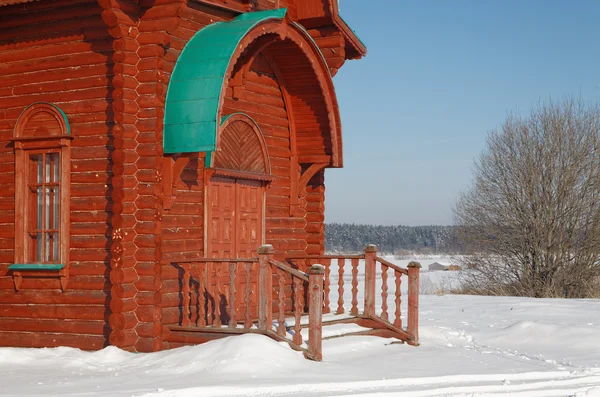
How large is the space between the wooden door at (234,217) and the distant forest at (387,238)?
111 m

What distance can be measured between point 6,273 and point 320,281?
4.66m

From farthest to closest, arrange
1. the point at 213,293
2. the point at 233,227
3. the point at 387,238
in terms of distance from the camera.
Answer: the point at 387,238, the point at 233,227, the point at 213,293

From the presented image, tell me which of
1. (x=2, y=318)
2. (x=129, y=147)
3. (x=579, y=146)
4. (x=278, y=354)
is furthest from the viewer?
(x=579, y=146)

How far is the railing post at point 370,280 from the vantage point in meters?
13.9

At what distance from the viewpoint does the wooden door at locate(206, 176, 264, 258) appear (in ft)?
43.7

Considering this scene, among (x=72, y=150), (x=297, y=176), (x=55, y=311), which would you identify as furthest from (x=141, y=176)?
(x=297, y=176)

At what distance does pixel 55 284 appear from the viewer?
12453 mm

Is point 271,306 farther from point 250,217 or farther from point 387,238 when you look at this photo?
point 387,238

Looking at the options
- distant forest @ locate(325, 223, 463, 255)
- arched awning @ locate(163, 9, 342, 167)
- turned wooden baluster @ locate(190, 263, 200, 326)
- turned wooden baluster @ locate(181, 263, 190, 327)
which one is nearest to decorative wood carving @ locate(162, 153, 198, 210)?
arched awning @ locate(163, 9, 342, 167)

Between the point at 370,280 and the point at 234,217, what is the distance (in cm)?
232

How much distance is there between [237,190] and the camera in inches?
548

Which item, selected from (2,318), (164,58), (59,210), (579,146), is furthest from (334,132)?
(579,146)

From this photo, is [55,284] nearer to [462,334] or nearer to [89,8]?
[89,8]

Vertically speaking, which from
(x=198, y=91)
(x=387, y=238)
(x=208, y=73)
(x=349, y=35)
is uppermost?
(x=349, y=35)
